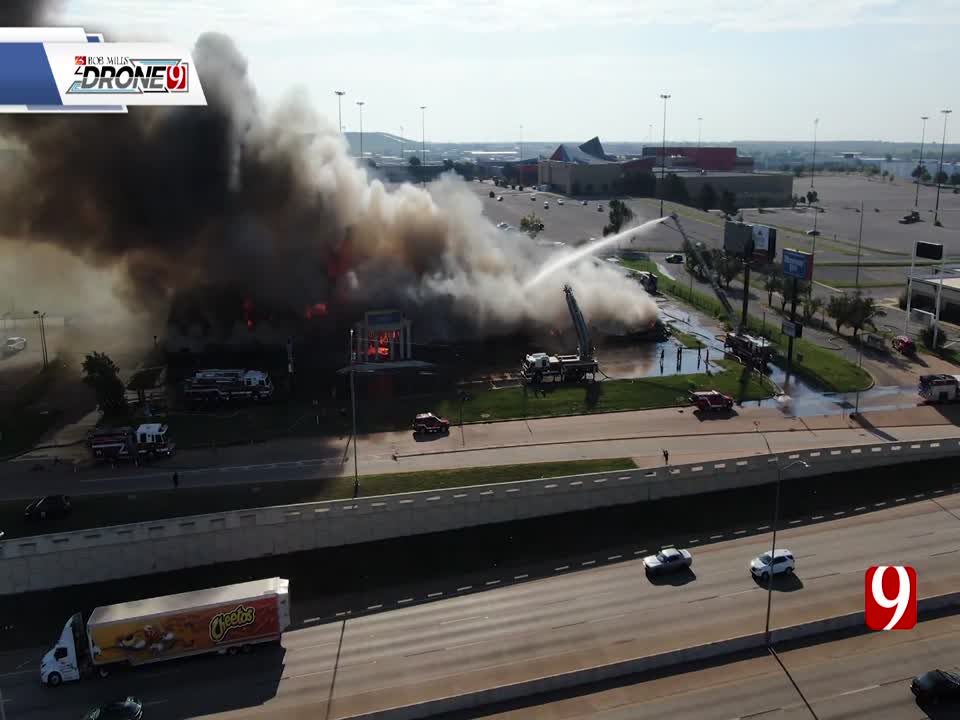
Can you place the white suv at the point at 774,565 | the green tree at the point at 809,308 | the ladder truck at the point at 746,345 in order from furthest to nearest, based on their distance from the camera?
the green tree at the point at 809,308, the ladder truck at the point at 746,345, the white suv at the point at 774,565

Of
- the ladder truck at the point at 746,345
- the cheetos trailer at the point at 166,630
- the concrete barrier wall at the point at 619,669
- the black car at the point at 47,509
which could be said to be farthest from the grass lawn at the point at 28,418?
the ladder truck at the point at 746,345

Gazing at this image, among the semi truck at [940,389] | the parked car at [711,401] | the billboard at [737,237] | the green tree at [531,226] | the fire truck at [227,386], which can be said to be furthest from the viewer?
the green tree at [531,226]

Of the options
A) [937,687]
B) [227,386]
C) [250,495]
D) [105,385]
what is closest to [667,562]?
[937,687]

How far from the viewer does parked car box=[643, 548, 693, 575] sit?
3516 centimetres

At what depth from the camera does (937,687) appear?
26.6m

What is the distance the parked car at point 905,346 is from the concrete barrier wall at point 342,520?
26547 millimetres

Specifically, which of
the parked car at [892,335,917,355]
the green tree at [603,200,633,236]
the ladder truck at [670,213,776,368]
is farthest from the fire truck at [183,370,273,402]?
the green tree at [603,200,633,236]

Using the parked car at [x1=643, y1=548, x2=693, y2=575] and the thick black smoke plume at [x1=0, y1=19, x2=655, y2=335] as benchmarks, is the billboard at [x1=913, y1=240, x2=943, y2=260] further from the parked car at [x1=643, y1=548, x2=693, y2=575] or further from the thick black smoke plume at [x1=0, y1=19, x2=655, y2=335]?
the parked car at [x1=643, y1=548, x2=693, y2=575]

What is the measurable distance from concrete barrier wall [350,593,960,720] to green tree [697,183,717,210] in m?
145

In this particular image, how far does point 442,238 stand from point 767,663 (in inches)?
1969

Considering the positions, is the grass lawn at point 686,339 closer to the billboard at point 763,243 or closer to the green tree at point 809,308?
the billboard at point 763,243

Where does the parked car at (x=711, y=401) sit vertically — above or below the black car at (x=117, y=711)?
above

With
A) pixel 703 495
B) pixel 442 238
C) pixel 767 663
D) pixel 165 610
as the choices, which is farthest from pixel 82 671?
pixel 442 238

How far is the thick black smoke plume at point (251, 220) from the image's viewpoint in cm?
→ 6059
